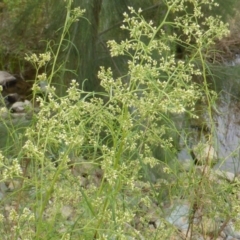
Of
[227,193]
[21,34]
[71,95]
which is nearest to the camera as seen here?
[71,95]

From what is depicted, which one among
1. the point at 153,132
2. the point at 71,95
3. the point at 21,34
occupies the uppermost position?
A: the point at 71,95

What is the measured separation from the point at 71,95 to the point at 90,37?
1925 mm

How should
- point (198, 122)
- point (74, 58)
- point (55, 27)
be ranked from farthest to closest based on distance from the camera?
point (198, 122), point (55, 27), point (74, 58)

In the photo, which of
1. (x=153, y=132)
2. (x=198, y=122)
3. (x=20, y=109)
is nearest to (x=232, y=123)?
(x=198, y=122)

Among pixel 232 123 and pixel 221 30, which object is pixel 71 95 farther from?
pixel 232 123

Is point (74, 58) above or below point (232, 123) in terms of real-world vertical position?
above

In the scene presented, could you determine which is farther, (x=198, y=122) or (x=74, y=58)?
(x=198, y=122)

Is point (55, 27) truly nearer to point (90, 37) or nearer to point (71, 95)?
point (90, 37)

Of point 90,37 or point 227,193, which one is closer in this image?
point 227,193

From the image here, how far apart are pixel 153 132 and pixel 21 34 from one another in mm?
2728

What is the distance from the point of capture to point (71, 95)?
1.13m

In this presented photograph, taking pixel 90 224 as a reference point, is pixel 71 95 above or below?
above

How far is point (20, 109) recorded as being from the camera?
408 cm

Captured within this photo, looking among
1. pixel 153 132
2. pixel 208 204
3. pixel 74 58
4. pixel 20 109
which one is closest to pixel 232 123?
pixel 20 109
